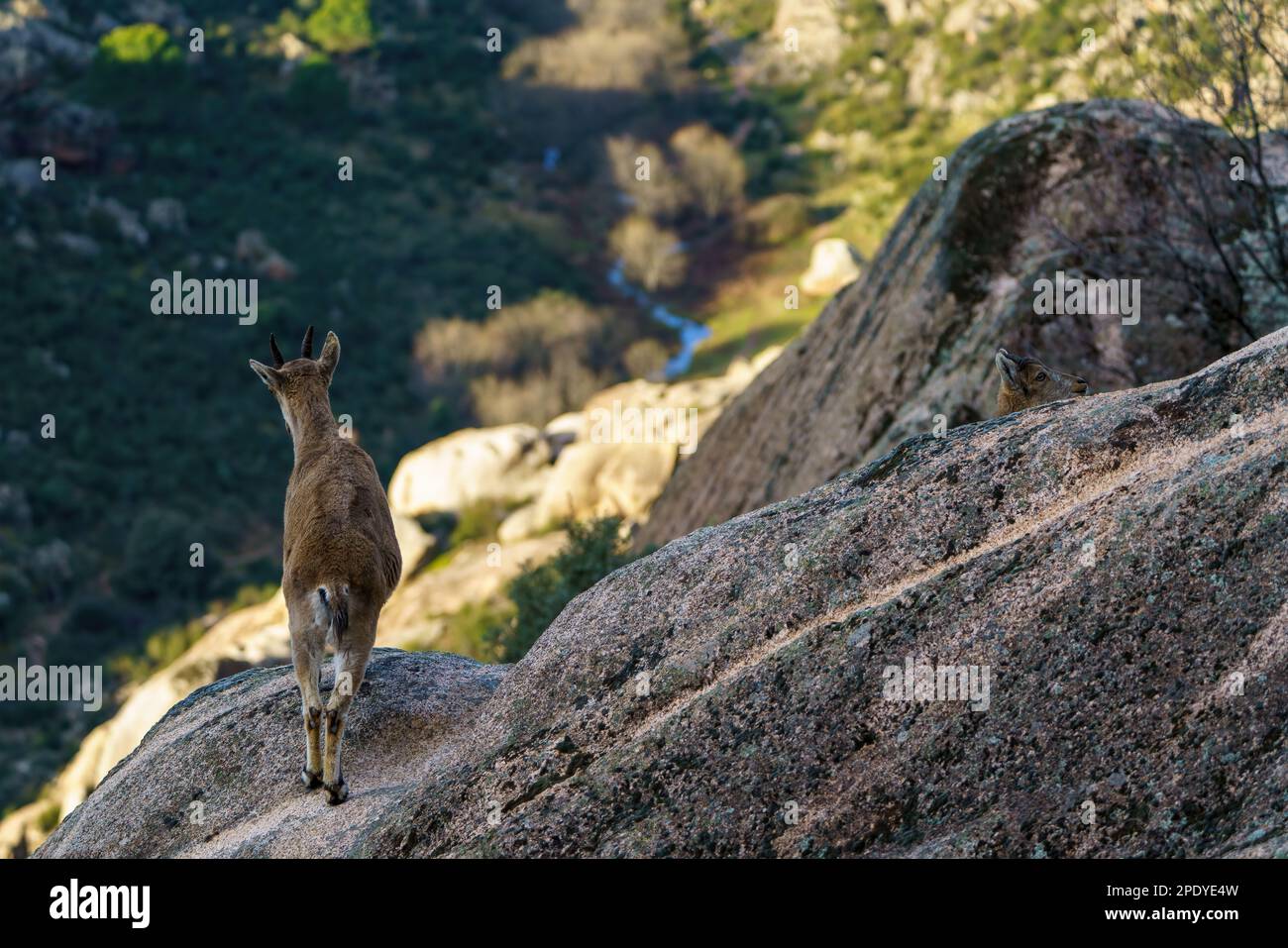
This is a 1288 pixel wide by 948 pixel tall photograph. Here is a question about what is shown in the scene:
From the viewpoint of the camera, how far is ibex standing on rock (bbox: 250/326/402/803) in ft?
32.8

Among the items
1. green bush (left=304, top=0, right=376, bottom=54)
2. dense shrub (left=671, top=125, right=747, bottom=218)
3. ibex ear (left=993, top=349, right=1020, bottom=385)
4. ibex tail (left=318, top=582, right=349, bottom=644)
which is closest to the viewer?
ibex tail (left=318, top=582, right=349, bottom=644)

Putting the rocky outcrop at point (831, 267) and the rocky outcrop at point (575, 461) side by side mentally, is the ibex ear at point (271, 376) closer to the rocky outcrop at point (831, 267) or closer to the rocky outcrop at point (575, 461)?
the rocky outcrop at point (575, 461)

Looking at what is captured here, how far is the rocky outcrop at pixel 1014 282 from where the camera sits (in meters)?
18.2

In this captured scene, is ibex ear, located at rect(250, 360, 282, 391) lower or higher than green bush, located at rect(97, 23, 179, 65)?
lower

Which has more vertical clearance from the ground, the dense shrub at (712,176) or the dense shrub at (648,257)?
the dense shrub at (712,176)

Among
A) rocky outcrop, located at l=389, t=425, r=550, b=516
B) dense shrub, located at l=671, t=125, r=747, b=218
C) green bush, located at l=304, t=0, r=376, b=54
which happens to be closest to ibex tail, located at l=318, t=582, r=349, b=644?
rocky outcrop, located at l=389, t=425, r=550, b=516

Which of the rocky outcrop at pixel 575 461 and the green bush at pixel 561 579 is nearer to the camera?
the green bush at pixel 561 579
